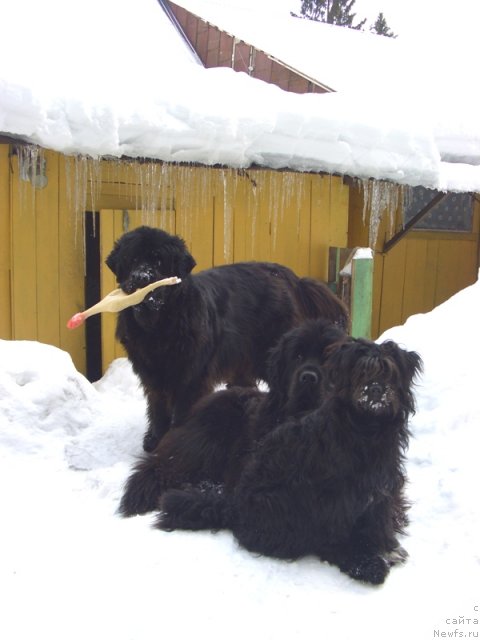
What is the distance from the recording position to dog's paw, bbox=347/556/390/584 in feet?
9.72

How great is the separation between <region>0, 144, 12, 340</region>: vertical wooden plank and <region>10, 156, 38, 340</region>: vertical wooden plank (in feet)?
0.16

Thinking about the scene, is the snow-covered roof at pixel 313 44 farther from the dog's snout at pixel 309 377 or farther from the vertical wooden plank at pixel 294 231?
the dog's snout at pixel 309 377

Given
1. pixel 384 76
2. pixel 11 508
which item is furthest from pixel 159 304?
pixel 384 76

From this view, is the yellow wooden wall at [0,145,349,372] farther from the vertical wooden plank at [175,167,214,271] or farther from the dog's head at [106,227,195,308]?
the dog's head at [106,227,195,308]

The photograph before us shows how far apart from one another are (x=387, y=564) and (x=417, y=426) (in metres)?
1.72

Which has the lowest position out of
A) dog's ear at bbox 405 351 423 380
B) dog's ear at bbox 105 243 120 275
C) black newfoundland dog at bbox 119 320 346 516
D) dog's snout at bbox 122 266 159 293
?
black newfoundland dog at bbox 119 320 346 516

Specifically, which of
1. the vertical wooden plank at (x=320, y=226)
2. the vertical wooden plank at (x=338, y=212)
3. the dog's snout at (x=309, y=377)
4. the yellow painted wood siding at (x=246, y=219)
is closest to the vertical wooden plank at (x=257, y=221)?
the yellow painted wood siding at (x=246, y=219)

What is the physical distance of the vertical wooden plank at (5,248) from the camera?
22.0 ft

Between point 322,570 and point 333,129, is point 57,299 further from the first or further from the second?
point 322,570

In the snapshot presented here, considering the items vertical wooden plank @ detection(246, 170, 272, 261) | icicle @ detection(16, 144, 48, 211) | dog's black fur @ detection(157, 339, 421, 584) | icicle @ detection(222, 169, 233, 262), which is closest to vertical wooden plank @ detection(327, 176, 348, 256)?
vertical wooden plank @ detection(246, 170, 272, 261)

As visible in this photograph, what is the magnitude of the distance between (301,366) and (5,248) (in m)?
4.42

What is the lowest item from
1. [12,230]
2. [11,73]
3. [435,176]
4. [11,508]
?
[11,508]

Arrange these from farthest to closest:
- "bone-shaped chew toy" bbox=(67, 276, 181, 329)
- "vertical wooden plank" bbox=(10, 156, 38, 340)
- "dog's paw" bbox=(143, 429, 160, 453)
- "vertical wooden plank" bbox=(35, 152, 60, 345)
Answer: "vertical wooden plank" bbox=(35, 152, 60, 345), "vertical wooden plank" bbox=(10, 156, 38, 340), "dog's paw" bbox=(143, 429, 160, 453), "bone-shaped chew toy" bbox=(67, 276, 181, 329)

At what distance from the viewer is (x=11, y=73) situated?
5105 millimetres
